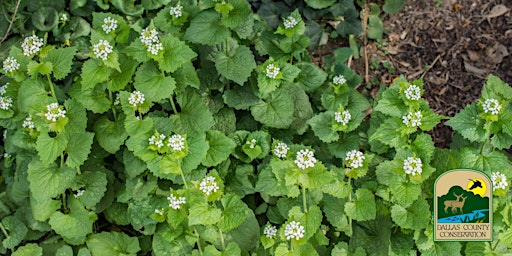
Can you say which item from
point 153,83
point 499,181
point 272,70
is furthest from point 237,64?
point 499,181

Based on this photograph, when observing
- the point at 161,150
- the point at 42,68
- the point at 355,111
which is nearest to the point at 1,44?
the point at 42,68

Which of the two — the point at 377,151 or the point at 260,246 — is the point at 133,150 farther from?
the point at 377,151

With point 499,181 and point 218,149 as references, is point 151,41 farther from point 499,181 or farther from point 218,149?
point 499,181

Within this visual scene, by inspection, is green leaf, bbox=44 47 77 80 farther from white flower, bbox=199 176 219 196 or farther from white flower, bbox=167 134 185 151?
white flower, bbox=199 176 219 196

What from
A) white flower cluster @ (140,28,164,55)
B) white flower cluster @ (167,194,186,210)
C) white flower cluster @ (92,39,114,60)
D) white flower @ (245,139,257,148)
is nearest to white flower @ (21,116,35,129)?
white flower cluster @ (92,39,114,60)

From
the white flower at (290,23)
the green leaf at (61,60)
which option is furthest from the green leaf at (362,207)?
the green leaf at (61,60)

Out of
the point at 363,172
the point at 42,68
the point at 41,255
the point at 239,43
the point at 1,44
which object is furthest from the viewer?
the point at 1,44

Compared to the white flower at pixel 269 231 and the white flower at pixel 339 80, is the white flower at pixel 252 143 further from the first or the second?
the white flower at pixel 339 80
